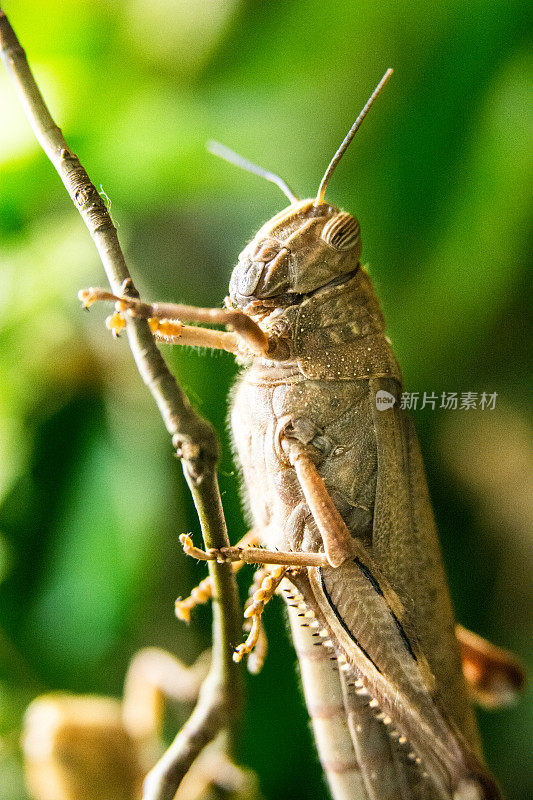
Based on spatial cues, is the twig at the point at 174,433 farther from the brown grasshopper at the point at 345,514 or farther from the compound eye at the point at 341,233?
the compound eye at the point at 341,233

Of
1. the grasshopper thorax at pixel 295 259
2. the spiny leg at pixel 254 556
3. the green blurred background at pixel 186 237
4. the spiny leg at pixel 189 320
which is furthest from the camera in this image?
the green blurred background at pixel 186 237

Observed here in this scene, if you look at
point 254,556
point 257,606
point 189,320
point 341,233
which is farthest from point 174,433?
point 341,233

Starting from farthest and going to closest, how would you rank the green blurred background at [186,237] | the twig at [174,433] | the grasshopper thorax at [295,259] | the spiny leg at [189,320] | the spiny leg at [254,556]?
the green blurred background at [186,237]
the grasshopper thorax at [295,259]
the spiny leg at [254,556]
the spiny leg at [189,320]
the twig at [174,433]

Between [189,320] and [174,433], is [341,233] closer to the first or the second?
[189,320]

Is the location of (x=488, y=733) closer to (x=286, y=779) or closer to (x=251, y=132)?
(x=286, y=779)

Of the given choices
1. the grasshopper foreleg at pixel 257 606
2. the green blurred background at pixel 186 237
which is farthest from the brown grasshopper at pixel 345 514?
the green blurred background at pixel 186 237

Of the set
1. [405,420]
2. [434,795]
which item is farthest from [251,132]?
[434,795]

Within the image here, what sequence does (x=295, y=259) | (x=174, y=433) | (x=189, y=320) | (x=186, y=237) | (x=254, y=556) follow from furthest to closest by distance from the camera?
(x=186, y=237), (x=295, y=259), (x=254, y=556), (x=189, y=320), (x=174, y=433)

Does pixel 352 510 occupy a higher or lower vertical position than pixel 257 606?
higher
